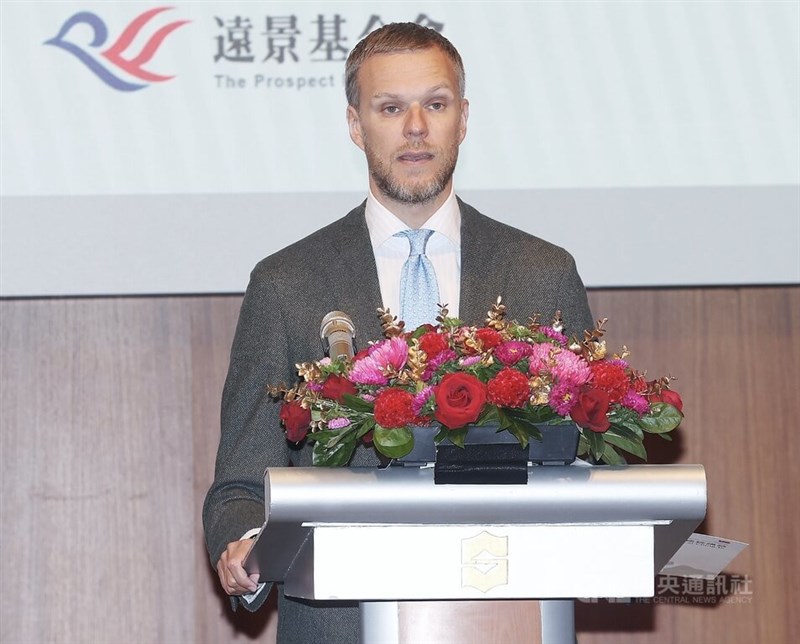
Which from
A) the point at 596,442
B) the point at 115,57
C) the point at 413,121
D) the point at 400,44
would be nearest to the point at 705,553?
the point at 596,442

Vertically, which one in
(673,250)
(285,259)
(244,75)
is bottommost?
(285,259)

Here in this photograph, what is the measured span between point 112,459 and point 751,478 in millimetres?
1561

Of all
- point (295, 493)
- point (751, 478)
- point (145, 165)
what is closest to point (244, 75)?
point (145, 165)

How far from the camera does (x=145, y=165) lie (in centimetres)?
288

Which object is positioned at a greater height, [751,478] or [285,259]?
[285,259]

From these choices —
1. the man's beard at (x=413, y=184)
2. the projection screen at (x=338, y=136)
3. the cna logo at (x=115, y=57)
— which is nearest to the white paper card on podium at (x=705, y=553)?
the man's beard at (x=413, y=184)

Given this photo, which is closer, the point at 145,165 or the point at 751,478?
the point at 145,165

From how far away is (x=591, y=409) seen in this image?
1.32m

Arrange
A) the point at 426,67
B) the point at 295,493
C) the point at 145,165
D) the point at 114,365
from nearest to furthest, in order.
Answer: the point at 295,493 < the point at 426,67 < the point at 145,165 < the point at 114,365

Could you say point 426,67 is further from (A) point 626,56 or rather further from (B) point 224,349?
(B) point 224,349

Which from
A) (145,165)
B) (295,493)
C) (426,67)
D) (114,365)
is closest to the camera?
(295,493)

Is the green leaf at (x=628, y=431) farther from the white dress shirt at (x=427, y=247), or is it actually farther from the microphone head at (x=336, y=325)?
the white dress shirt at (x=427, y=247)

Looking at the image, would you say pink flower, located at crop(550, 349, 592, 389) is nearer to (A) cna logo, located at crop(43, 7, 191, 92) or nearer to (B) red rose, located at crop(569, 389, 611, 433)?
(B) red rose, located at crop(569, 389, 611, 433)

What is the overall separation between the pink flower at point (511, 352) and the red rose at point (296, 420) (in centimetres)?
23
